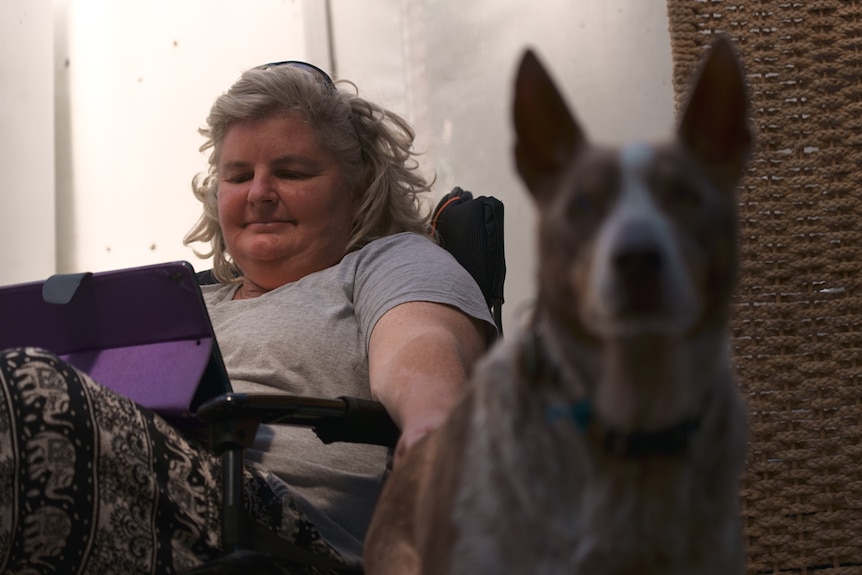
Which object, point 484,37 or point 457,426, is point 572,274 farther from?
point 484,37

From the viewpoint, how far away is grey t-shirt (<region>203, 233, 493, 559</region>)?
1.40 metres

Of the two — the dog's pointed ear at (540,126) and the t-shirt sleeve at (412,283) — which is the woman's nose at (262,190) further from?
the dog's pointed ear at (540,126)

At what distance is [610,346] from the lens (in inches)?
23.8

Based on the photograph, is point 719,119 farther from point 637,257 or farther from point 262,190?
point 262,190

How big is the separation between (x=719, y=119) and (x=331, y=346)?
0.98m

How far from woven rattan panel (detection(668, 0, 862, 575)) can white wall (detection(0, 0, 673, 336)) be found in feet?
2.33

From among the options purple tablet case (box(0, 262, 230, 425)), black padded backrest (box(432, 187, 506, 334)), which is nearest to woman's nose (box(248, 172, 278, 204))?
black padded backrest (box(432, 187, 506, 334))

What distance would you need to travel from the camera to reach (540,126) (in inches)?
25.8

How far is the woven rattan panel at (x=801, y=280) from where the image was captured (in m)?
1.69

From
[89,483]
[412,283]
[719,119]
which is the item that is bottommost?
[89,483]

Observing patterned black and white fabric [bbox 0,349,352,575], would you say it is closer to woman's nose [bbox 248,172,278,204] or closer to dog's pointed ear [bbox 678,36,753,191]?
woman's nose [bbox 248,172,278,204]

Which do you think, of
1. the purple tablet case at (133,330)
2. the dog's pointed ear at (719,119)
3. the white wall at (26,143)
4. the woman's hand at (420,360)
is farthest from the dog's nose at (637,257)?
the white wall at (26,143)

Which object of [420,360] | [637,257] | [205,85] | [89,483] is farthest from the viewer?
[205,85]

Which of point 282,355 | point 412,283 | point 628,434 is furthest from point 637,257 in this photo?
point 282,355
